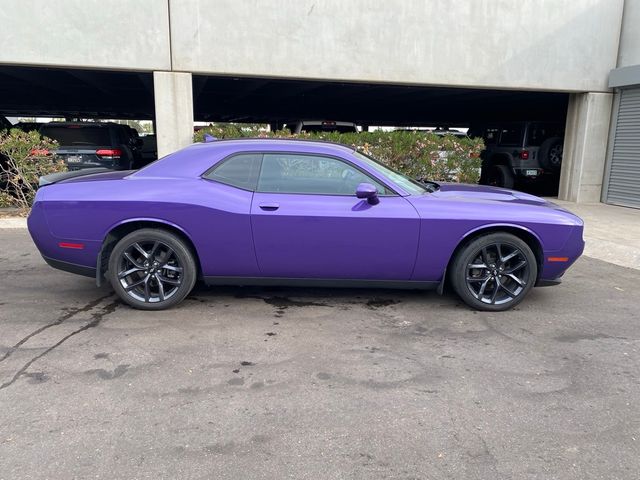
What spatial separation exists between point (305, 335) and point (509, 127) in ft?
37.9

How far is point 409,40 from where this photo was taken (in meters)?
10.8

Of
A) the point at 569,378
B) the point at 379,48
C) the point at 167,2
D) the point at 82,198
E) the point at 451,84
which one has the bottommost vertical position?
the point at 569,378

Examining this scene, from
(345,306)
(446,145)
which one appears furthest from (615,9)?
(345,306)

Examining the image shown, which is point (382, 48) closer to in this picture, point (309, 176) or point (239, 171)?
point (309, 176)

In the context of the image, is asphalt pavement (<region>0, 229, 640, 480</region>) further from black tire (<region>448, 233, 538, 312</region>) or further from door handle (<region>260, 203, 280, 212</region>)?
door handle (<region>260, 203, 280, 212</region>)

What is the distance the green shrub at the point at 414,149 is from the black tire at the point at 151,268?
6.19 m

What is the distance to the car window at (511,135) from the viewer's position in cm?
1336

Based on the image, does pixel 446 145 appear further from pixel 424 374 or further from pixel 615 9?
pixel 424 374

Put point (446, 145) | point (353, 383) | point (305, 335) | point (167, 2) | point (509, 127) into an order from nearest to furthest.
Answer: point (353, 383)
point (305, 335)
point (167, 2)
point (446, 145)
point (509, 127)

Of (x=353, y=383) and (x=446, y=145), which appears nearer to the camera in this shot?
(x=353, y=383)

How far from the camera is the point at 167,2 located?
9.75 metres

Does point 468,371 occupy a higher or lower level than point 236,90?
lower

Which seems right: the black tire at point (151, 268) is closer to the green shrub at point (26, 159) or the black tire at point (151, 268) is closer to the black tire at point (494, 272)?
the black tire at point (494, 272)

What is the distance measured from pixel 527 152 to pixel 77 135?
1078 cm
